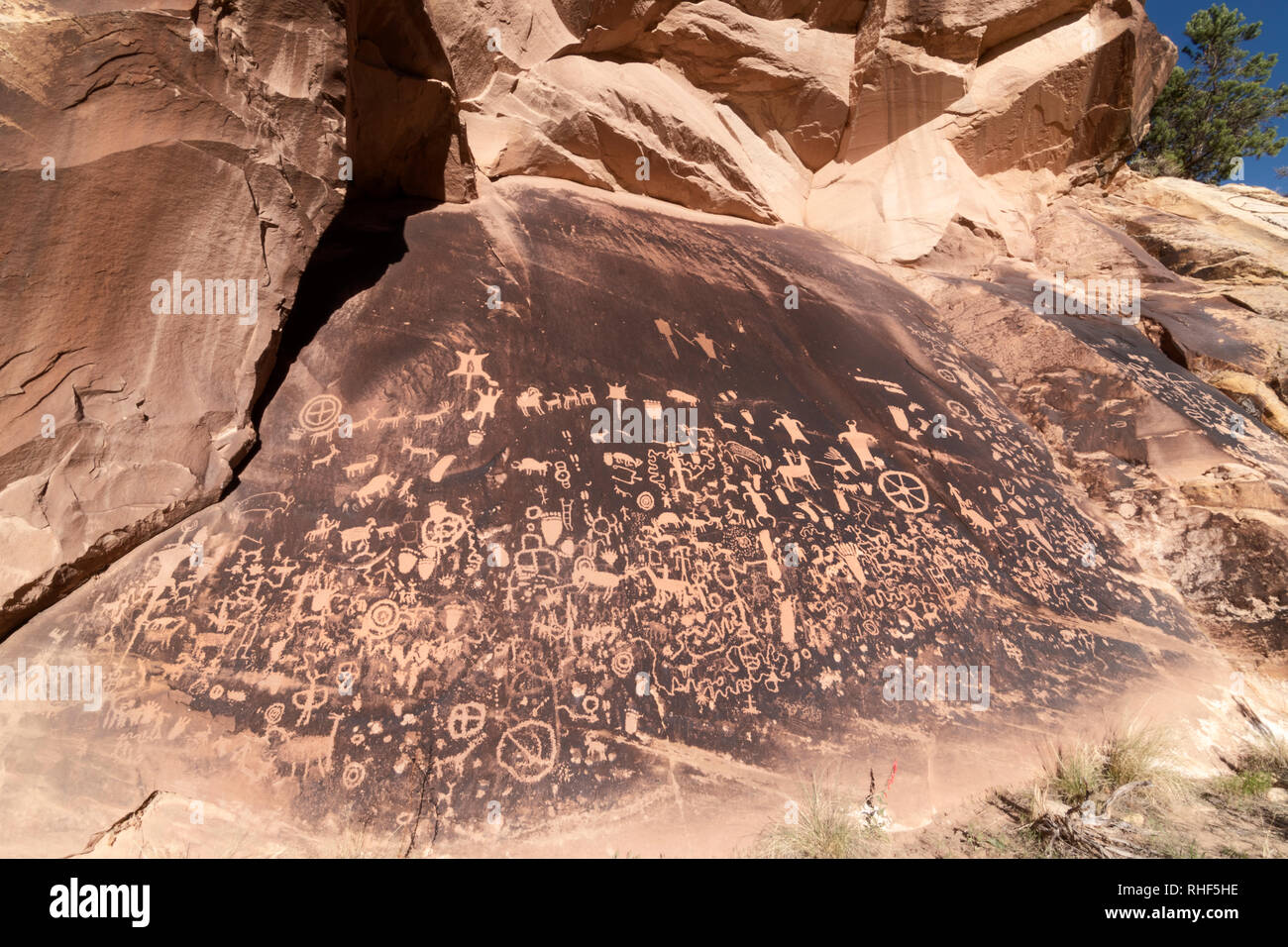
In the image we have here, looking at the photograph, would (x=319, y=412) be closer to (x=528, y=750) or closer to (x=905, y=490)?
(x=528, y=750)

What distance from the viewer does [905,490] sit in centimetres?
405

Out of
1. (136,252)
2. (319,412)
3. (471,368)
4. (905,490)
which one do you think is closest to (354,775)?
(319,412)

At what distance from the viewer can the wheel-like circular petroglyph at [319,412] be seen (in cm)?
316

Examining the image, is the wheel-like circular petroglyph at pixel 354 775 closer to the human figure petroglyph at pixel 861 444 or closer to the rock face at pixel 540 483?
the rock face at pixel 540 483

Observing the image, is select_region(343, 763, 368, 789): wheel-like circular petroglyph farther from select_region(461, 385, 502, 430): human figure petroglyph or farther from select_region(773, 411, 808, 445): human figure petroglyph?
select_region(773, 411, 808, 445): human figure petroglyph

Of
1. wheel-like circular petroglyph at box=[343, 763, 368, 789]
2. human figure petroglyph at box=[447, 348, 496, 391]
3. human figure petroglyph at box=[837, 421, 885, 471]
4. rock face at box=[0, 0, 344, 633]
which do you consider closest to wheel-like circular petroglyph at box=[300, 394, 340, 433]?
rock face at box=[0, 0, 344, 633]

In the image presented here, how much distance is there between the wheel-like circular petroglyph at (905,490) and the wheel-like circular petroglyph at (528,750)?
7.96ft

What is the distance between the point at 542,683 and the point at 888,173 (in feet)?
22.5

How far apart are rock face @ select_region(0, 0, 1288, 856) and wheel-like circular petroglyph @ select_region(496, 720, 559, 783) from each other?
0.01 m

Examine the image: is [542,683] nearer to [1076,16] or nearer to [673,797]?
[673,797]

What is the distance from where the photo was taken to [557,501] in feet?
10.4

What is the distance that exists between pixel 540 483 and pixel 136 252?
1.91 metres
